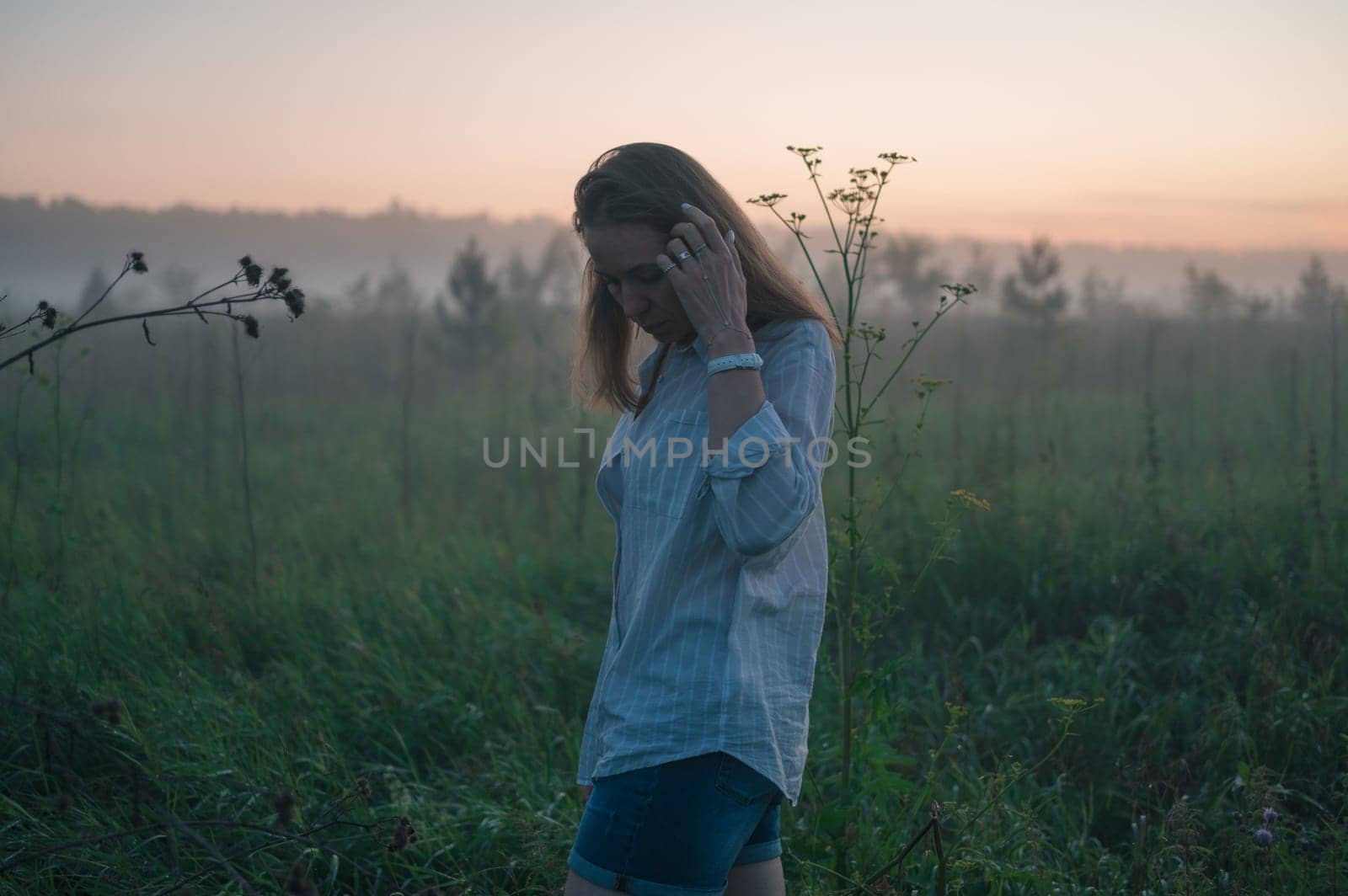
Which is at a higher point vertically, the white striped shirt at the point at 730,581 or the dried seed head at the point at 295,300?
the dried seed head at the point at 295,300

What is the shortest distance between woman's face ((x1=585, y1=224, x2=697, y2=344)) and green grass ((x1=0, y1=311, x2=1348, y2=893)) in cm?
94

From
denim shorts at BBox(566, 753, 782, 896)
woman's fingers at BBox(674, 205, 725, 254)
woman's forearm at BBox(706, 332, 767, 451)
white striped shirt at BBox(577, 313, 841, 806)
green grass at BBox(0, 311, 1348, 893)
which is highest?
woman's fingers at BBox(674, 205, 725, 254)

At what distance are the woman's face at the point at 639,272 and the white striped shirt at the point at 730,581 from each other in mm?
87

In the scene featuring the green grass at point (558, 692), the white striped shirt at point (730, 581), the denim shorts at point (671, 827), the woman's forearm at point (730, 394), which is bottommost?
the green grass at point (558, 692)

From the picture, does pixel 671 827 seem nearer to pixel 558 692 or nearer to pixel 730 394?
pixel 730 394

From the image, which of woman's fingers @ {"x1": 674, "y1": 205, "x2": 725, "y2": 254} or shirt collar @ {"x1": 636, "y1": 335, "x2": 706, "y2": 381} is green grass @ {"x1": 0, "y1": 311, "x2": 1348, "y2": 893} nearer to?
shirt collar @ {"x1": 636, "y1": 335, "x2": 706, "y2": 381}

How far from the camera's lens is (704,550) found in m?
1.54

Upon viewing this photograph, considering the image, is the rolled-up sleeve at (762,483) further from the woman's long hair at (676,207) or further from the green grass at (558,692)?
the green grass at (558,692)

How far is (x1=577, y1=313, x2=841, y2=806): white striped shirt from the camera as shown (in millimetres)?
1405

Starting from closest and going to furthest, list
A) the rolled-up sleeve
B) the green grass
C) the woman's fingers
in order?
the rolled-up sleeve → the woman's fingers → the green grass

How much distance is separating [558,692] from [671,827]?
7.59 feet

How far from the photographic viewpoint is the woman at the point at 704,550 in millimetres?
1431

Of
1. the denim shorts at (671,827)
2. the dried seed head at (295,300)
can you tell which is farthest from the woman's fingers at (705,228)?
the denim shorts at (671,827)

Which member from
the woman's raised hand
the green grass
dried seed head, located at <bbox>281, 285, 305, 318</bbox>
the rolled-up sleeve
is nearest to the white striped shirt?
the rolled-up sleeve
